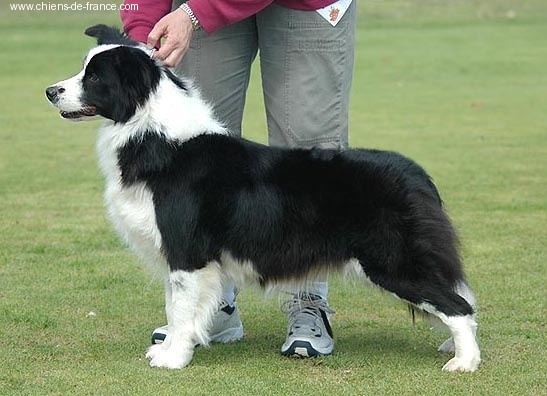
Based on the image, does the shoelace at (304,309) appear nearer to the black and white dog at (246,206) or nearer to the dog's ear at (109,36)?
the black and white dog at (246,206)

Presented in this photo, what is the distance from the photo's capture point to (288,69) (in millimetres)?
5348

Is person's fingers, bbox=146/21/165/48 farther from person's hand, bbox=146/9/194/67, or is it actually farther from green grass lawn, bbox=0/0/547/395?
green grass lawn, bbox=0/0/547/395

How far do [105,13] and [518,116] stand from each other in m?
17.7

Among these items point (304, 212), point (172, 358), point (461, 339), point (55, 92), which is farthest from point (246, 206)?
point (461, 339)

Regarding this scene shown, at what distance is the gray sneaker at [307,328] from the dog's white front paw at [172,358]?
0.51 m

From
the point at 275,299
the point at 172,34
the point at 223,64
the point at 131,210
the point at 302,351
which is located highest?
the point at 172,34

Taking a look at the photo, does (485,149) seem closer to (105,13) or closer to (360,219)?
(360,219)

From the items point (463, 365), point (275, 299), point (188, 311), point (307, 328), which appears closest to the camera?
point (463, 365)

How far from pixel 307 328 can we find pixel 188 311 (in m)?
0.65

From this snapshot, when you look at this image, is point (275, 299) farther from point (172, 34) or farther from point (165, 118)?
point (172, 34)

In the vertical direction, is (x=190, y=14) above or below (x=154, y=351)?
above

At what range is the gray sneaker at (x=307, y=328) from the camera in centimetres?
516
